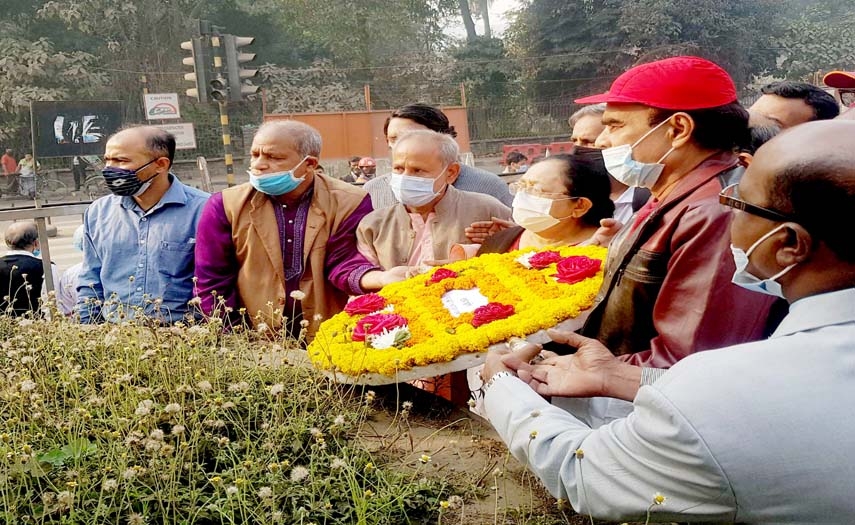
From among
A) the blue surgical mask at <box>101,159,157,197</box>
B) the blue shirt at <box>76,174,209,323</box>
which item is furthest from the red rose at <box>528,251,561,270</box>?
the blue surgical mask at <box>101,159,157,197</box>

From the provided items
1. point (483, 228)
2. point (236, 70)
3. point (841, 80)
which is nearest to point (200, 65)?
point (236, 70)

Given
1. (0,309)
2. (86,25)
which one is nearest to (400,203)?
(0,309)

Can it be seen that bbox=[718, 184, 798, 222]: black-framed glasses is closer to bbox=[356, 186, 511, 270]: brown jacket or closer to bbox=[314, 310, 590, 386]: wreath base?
bbox=[314, 310, 590, 386]: wreath base

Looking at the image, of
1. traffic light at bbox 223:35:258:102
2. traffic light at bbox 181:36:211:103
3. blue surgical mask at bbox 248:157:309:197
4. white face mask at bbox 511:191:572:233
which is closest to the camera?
white face mask at bbox 511:191:572:233

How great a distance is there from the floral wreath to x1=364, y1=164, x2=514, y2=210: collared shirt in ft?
5.17

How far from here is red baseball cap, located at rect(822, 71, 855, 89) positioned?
5168 mm

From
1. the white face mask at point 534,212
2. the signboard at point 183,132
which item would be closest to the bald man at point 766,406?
the white face mask at point 534,212

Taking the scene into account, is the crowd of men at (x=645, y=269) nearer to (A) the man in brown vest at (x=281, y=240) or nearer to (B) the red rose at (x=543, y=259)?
(A) the man in brown vest at (x=281, y=240)

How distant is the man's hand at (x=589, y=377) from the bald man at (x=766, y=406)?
1.03 ft

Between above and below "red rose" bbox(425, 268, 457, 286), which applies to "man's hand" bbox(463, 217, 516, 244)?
above

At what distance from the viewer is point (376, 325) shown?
3.12 metres

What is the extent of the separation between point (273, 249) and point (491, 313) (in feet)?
5.94

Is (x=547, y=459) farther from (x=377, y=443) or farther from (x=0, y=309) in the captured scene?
(x=0, y=309)

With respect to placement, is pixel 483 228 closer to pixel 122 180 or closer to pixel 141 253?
pixel 141 253
